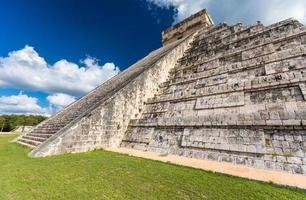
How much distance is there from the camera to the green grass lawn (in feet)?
10.1

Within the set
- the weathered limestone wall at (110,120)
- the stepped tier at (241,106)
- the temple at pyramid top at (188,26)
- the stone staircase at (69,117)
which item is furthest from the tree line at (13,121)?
the stepped tier at (241,106)

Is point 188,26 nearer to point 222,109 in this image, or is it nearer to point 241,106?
point 222,109

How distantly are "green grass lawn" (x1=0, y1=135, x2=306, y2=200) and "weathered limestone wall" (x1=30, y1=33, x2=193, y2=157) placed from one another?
5.04 ft

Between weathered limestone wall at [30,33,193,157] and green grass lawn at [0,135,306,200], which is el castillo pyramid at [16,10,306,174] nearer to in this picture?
weathered limestone wall at [30,33,193,157]

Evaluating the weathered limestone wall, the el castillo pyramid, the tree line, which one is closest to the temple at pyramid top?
the el castillo pyramid

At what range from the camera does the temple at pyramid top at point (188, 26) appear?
17.0m

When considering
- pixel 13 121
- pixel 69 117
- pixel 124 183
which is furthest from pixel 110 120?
pixel 13 121

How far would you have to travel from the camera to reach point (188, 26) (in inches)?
714

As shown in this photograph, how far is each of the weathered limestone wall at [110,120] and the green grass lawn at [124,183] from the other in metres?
1.54

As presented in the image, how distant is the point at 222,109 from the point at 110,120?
4471mm

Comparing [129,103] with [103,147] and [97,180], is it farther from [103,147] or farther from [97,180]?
[97,180]

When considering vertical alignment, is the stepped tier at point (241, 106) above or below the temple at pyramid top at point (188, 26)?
below

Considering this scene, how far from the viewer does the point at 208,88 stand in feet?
23.6

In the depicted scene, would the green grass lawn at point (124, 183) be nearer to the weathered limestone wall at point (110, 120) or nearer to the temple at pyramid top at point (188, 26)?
the weathered limestone wall at point (110, 120)
